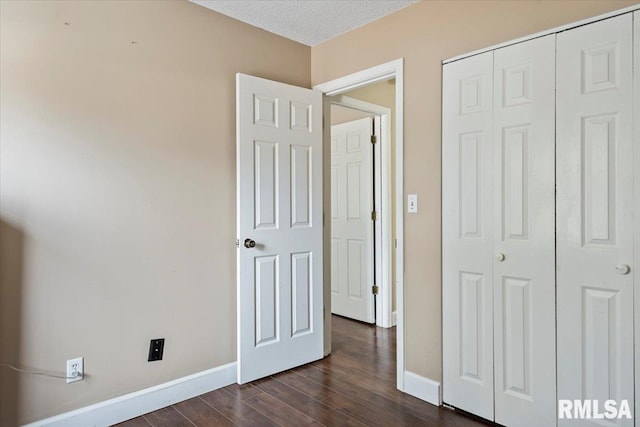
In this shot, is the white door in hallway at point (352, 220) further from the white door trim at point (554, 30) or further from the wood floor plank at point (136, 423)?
the wood floor plank at point (136, 423)

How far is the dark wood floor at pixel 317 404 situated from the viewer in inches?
81.1

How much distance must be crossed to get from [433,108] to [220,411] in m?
2.17

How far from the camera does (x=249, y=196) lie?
8.21 ft

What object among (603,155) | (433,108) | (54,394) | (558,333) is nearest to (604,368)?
(558,333)

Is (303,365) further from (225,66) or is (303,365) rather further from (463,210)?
(225,66)

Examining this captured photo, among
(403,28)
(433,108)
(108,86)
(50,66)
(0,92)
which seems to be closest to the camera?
(0,92)

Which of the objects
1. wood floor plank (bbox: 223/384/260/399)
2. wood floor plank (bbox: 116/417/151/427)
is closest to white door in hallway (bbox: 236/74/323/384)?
wood floor plank (bbox: 223/384/260/399)

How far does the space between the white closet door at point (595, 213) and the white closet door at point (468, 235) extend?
340 mm

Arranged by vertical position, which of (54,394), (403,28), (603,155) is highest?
(403,28)

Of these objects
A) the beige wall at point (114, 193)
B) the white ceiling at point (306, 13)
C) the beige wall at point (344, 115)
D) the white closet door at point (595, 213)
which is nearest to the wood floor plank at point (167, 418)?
the beige wall at point (114, 193)

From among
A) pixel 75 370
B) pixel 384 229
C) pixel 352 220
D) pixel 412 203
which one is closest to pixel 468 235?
pixel 412 203

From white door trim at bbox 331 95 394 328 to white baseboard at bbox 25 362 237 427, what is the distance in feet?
5.57

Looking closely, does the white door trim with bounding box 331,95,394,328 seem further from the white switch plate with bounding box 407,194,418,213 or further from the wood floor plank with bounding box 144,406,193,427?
the wood floor plank with bounding box 144,406,193,427

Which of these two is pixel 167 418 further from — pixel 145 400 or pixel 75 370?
pixel 75 370
